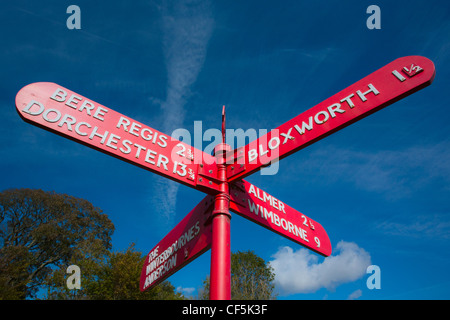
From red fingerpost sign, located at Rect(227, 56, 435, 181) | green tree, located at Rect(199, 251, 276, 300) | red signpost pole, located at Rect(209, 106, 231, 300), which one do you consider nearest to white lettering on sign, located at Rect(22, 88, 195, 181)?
red signpost pole, located at Rect(209, 106, 231, 300)

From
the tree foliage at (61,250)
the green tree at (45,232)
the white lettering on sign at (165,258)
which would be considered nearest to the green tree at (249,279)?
the tree foliage at (61,250)

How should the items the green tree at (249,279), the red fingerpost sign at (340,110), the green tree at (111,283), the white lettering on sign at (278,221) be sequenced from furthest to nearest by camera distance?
the green tree at (249,279) → the green tree at (111,283) → the white lettering on sign at (278,221) → the red fingerpost sign at (340,110)

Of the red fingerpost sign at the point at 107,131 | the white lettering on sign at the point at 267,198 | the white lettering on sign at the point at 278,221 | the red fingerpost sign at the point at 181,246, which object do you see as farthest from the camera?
the white lettering on sign at the point at 267,198

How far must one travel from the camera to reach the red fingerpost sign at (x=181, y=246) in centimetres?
298

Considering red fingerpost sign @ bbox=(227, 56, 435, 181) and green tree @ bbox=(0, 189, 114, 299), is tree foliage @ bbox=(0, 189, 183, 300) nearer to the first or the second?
green tree @ bbox=(0, 189, 114, 299)

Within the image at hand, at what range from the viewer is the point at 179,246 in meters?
3.30

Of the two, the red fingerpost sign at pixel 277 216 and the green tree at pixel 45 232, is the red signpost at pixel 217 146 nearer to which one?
the red fingerpost sign at pixel 277 216

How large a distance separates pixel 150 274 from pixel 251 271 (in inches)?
886

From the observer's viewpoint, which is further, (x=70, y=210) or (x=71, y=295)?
(x=70, y=210)

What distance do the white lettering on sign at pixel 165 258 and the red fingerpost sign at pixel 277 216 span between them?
0.51 metres

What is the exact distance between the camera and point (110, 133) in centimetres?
253

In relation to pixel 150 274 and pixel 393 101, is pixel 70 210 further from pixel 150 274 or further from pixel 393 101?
pixel 393 101
